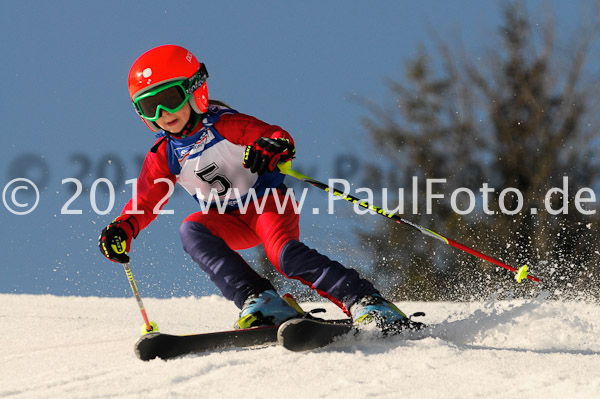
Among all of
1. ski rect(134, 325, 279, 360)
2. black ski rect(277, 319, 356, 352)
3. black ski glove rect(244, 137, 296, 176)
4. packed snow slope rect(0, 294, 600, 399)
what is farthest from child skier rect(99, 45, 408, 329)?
packed snow slope rect(0, 294, 600, 399)

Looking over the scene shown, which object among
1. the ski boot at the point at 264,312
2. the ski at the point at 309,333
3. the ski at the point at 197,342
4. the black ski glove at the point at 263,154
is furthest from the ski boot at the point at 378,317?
the black ski glove at the point at 263,154

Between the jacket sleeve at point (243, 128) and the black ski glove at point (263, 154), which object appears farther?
the jacket sleeve at point (243, 128)

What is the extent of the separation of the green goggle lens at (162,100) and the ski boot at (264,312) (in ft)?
3.59

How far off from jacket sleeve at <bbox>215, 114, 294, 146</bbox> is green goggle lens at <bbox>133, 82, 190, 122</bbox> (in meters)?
0.26

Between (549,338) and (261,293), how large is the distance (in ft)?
5.05

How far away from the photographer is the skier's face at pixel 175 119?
11.8 ft

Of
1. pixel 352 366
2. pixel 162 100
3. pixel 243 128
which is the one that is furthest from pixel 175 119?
pixel 352 366

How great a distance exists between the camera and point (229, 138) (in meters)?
3.73

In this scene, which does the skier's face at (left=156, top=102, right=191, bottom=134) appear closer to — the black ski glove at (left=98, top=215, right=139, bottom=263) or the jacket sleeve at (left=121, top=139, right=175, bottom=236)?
the jacket sleeve at (left=121, top=139, right=175, bottom=236)

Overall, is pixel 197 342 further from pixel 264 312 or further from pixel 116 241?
pixel 116 241

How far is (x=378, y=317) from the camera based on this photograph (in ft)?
10.8

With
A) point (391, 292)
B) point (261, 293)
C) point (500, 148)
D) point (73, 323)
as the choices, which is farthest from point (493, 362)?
point (500, 148)

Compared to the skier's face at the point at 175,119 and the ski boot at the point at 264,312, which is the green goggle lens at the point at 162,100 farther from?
the ski boot at the point at 264,312

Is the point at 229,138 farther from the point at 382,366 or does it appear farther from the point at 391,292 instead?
the point at 391,292
